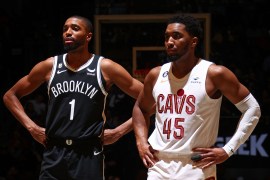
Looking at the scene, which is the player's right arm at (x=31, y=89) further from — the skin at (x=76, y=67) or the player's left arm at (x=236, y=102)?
the player's left arm at (x=236, y=102)

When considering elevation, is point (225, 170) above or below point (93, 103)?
below

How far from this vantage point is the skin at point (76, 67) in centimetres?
525

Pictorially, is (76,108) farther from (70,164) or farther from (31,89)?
(31,89)

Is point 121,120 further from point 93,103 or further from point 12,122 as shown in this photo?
point 93,103

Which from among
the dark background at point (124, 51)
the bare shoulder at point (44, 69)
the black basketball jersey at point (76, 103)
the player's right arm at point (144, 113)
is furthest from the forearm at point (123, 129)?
the dark background at point (124, 51)

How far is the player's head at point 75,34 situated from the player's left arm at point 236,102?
3.90ft

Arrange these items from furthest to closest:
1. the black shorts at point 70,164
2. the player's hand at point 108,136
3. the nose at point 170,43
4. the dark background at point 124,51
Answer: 1. the dark background at point 124,51
2. the player's hand at point 108,136
3. the black shorts at point 70,164
4. the nose at point 170,43

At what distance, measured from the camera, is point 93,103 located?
5191 millimetres

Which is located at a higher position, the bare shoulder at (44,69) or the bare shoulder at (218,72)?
the bare shoulder at (218,72)

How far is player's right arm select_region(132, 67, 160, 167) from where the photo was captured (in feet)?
15.8

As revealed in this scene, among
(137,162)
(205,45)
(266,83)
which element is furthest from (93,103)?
(266,83)

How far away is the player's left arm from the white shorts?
2.5 inches

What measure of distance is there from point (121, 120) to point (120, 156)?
58 cm

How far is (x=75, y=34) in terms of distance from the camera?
5.24 m
